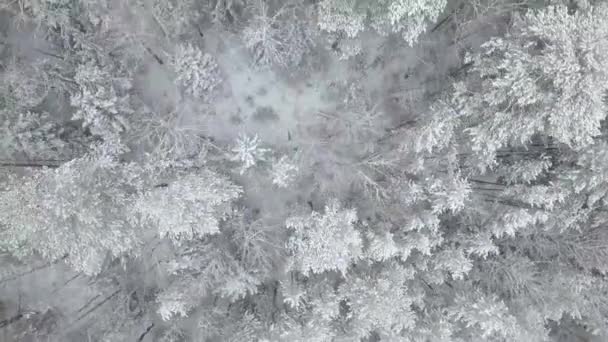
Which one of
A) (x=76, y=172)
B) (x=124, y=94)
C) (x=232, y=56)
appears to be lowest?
(x=76, y=172)

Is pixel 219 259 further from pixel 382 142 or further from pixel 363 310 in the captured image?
pixel 382 142

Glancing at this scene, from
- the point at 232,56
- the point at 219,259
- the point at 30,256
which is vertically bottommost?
Result: the point at 30,256

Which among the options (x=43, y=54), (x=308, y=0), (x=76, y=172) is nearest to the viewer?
(x=76, y=172)

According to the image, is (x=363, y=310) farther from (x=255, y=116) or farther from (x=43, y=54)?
(x=43, y=54)

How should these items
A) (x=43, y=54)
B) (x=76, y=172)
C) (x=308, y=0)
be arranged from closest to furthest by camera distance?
(x=76, y=172) < (x=308, y=0) < (x=43, y=54)

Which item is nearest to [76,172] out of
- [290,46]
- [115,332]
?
[115,332]

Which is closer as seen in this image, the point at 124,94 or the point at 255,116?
the point at 124,94

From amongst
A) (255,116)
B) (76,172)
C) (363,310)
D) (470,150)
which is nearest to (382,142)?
(470,150)

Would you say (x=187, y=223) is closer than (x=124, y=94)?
Yes

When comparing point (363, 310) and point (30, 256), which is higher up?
point (363, 310)
